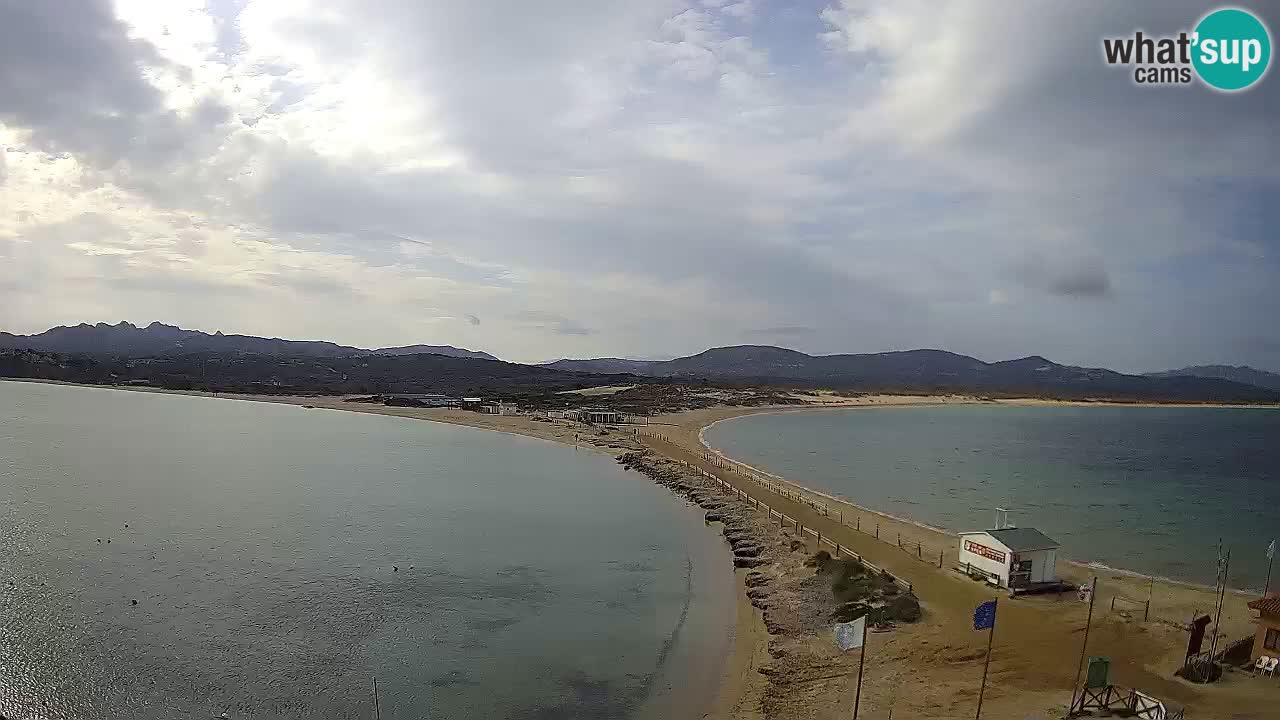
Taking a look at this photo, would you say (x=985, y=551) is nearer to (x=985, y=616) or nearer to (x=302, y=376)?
(x=985, y=616)

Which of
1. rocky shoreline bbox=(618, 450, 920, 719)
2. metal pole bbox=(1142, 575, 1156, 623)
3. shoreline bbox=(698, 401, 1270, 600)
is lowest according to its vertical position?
rocky shoreline bbox=(618, 450, 920, 719)

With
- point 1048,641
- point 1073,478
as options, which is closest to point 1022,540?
point 1048,641

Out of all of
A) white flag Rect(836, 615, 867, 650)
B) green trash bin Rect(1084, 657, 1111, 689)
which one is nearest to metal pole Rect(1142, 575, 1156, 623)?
green trash bin Rect(1084, 657, 1111, 689)

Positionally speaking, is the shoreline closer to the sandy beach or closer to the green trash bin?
the sandy beach

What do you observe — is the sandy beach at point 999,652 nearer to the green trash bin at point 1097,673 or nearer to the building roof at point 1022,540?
the green trash bin at point 1097,673

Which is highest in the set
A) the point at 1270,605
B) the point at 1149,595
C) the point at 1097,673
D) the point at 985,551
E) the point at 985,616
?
the point at 1270,605

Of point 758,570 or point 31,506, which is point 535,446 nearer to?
point 31,506

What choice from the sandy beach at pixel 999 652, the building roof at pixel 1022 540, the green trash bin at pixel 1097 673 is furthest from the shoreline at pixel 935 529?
the green trash bin at pixel 1097 673
